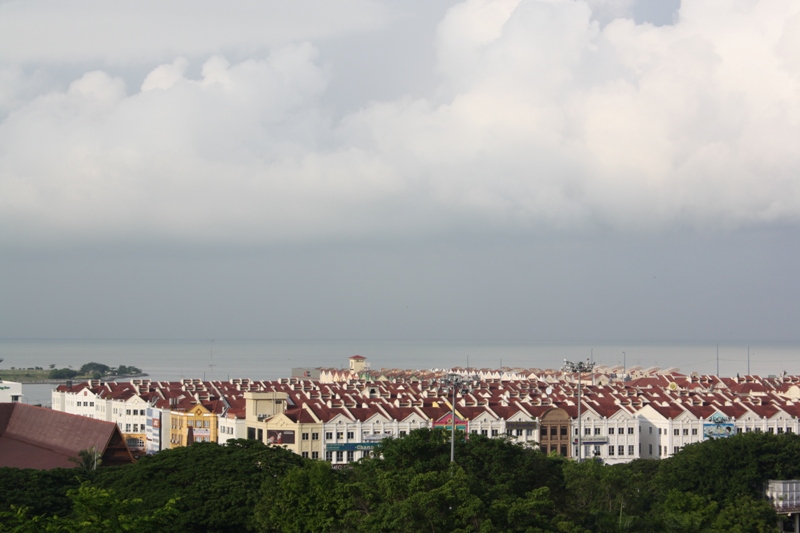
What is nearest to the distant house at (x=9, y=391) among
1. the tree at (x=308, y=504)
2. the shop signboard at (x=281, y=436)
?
the shop signboard at (x=281, y=436)

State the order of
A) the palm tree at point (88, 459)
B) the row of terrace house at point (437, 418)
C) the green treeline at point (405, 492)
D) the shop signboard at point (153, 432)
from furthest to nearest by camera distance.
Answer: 1. the shop signboard at point (153, 432)
2. the row of terrace house at point (437, 418)
3. the palm tree at point (88, 459)
4. the green treeline at point (405, 492)

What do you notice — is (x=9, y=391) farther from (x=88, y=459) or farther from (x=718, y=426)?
(x=718, y=426)

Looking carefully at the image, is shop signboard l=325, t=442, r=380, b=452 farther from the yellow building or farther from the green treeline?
the green treeline

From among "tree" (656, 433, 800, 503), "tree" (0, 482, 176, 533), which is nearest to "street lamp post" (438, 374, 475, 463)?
"tree" (656, 433, 800, 503)

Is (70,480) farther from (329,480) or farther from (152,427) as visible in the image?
(152,427)

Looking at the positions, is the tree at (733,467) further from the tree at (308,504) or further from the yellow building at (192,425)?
the yellow building at (192,425)

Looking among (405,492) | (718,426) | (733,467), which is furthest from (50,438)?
(718,426)
